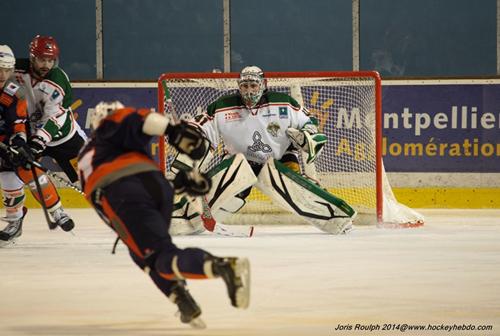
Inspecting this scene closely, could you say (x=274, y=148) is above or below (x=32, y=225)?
above

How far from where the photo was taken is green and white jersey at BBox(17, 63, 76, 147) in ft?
22.9

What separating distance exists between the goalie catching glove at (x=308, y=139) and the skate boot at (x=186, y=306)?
10.5 ft

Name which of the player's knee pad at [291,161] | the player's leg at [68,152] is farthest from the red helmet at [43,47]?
the player's knee pad at [291,161]

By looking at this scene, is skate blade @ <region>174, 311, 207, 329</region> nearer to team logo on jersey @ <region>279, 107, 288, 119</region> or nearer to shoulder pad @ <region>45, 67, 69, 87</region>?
shoulder pad @ <region>45, 67, 69, 87</region>

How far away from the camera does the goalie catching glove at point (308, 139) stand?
281 inches

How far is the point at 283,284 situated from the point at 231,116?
7.96 feet

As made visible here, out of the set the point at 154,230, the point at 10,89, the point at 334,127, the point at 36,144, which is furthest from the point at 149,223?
the point at 334,127

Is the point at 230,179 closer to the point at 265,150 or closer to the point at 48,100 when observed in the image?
the point at 265,150

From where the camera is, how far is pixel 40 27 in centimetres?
884

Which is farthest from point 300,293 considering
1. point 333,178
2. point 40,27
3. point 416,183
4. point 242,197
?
point 40,27

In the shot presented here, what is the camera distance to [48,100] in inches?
277

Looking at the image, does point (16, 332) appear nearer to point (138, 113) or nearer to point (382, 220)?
point (138, 113)

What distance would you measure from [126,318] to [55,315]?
26 cm

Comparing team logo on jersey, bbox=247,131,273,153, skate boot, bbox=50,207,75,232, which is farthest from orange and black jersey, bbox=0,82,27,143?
team logo on jersey, bbox=247,131,273,153
